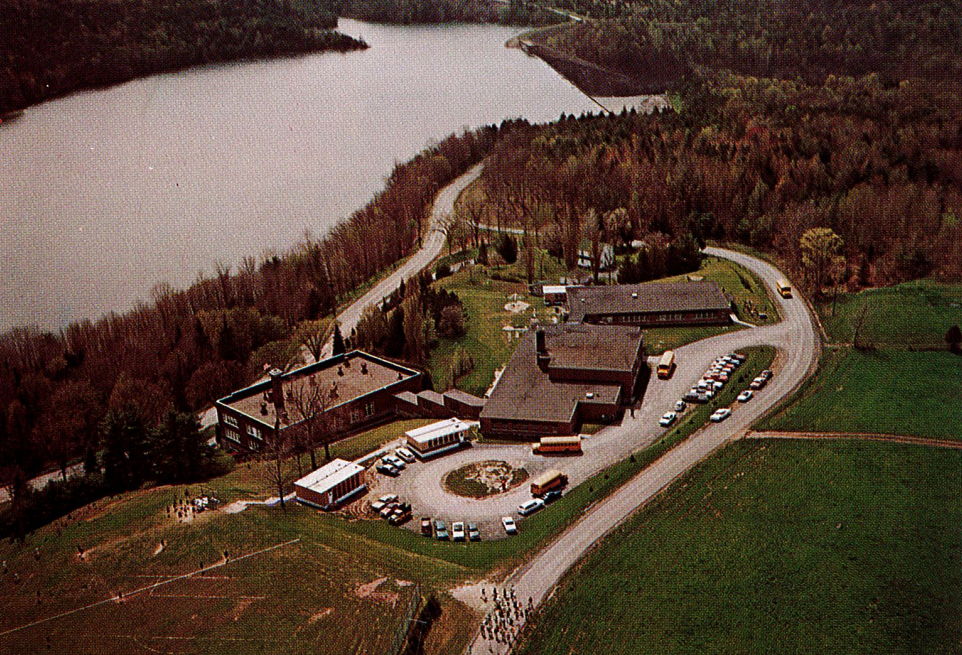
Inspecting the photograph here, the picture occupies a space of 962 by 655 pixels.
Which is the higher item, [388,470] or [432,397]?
[388,470]

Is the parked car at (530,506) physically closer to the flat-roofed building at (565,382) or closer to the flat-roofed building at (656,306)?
the flat-roofed building at (565,382)

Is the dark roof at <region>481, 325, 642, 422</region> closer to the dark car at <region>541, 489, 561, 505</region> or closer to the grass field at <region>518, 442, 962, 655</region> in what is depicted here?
the dark car at <region>541, 489, 561, 505</region>

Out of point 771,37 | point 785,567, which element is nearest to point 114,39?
point 785,567

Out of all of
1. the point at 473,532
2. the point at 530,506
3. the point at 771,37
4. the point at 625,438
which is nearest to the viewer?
the point at 473,532

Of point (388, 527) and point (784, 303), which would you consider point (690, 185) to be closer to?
point (784, 303)

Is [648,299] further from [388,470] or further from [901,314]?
[388,470]

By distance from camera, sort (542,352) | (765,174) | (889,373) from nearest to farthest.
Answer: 1. (889,373)
2. (542,352)
3. (765,174)

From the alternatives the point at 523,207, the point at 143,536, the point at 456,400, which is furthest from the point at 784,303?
the point at 143,536
